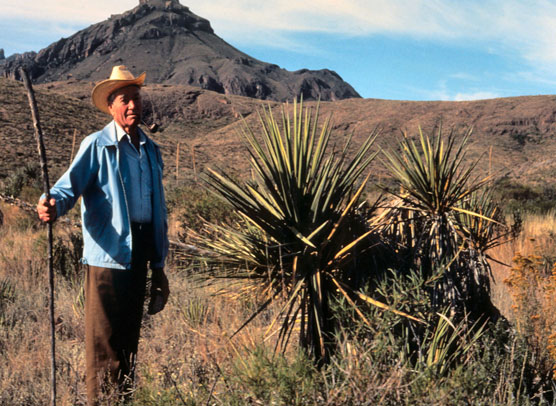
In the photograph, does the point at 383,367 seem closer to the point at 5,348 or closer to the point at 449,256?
the point at 449,256

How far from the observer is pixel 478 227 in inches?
149

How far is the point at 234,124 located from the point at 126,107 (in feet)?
98.5

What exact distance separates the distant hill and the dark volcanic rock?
51.9m

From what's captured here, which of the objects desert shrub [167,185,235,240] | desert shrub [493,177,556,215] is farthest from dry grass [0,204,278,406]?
desert shrub [493,177,556,215]

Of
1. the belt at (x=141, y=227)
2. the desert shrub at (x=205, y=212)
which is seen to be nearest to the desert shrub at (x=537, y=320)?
the belt at (x=141, y=227)

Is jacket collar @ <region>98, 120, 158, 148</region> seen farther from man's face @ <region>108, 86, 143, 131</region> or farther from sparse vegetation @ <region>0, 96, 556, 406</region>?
sparse vegetation @ <region>0, 96, 556, 406</region>

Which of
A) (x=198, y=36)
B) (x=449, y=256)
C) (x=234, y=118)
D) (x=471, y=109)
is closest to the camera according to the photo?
(x=449, y=256)

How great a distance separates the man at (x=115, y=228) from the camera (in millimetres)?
2941

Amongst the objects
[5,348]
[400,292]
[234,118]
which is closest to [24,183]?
[5,348]

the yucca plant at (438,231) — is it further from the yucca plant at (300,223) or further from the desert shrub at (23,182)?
the desert shrub at (23,182)

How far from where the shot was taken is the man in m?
2.94

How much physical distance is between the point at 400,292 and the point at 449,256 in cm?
67

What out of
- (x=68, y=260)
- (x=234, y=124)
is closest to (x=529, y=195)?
(x=68, y=260)

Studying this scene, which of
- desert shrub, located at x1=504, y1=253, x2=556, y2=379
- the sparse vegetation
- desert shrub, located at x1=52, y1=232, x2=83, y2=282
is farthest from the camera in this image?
desert shrub, located at x1=52, y1=232, x2=83, y2=282
